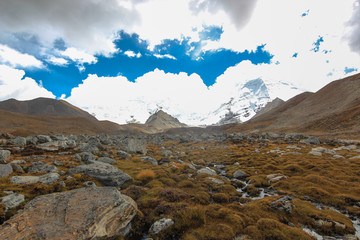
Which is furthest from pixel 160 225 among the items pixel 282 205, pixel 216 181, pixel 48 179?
pixel 48 179

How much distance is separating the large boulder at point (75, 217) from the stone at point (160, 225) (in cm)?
141

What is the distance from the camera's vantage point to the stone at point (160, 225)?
28.3ft

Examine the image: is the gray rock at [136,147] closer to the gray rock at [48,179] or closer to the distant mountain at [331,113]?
the gray rock at [48,179]

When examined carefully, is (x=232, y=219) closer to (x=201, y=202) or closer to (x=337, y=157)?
(x=201, y=202)

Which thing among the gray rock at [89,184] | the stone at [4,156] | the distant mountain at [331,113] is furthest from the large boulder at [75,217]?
the distant mountain at [331,113]

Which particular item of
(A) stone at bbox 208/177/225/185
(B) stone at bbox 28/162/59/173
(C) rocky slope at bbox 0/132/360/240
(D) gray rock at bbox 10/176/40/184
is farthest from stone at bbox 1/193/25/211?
(A) stone at bbox 208/177/225/185

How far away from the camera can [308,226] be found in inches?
378

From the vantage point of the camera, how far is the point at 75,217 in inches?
299

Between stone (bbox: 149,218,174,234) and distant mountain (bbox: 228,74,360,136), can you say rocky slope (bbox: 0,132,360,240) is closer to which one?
stone (bbox: 149,218,174,234)

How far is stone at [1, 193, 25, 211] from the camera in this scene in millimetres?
8945

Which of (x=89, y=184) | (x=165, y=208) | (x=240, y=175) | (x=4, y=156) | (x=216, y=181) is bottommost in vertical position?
(x=240, y=175)

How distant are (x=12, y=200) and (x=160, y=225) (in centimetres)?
893

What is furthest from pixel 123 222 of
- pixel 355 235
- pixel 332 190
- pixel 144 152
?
pixel 144 152

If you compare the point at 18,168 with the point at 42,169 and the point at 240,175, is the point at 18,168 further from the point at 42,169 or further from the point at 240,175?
the point at 240,175
